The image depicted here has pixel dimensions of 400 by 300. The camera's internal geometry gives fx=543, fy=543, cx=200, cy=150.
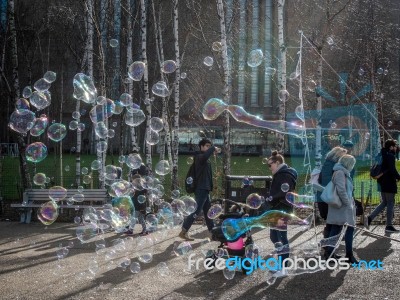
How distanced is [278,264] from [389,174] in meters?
3.89

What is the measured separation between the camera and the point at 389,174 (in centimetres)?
994

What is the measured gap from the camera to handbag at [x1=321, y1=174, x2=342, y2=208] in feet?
23.5

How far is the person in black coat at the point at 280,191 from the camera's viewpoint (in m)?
6.98

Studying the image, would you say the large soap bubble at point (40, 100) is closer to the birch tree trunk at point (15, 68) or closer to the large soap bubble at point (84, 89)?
the large soap bubble at point (84, 89)

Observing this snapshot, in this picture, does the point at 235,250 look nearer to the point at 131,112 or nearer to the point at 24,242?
the point at 24,242

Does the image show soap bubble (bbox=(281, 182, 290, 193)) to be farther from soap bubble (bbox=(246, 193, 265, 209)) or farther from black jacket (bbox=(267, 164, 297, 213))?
soap bubble (bbox=(246, 193, 265, 209))

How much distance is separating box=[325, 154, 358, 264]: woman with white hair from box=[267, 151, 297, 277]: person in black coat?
60 centimetres

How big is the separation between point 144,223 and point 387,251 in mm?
4134

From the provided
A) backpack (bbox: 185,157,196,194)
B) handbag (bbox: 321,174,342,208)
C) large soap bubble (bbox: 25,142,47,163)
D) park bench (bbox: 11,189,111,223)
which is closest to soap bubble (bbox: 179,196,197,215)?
backpack (bbox: 185,157,196,194)

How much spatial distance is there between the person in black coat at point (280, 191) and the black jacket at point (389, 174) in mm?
3498

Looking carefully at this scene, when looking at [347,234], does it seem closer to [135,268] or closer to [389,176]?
[135,268]

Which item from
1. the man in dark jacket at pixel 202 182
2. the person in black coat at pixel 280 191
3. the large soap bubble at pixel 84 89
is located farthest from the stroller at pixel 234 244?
the large soap bubble at pixel 84 89

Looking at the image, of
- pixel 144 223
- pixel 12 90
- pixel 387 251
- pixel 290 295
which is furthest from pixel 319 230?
pixel 12 90

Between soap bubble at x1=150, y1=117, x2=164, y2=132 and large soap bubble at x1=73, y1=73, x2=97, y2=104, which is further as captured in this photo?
large soap bubble at x1=73, y1=73, x2=97, y2=104
